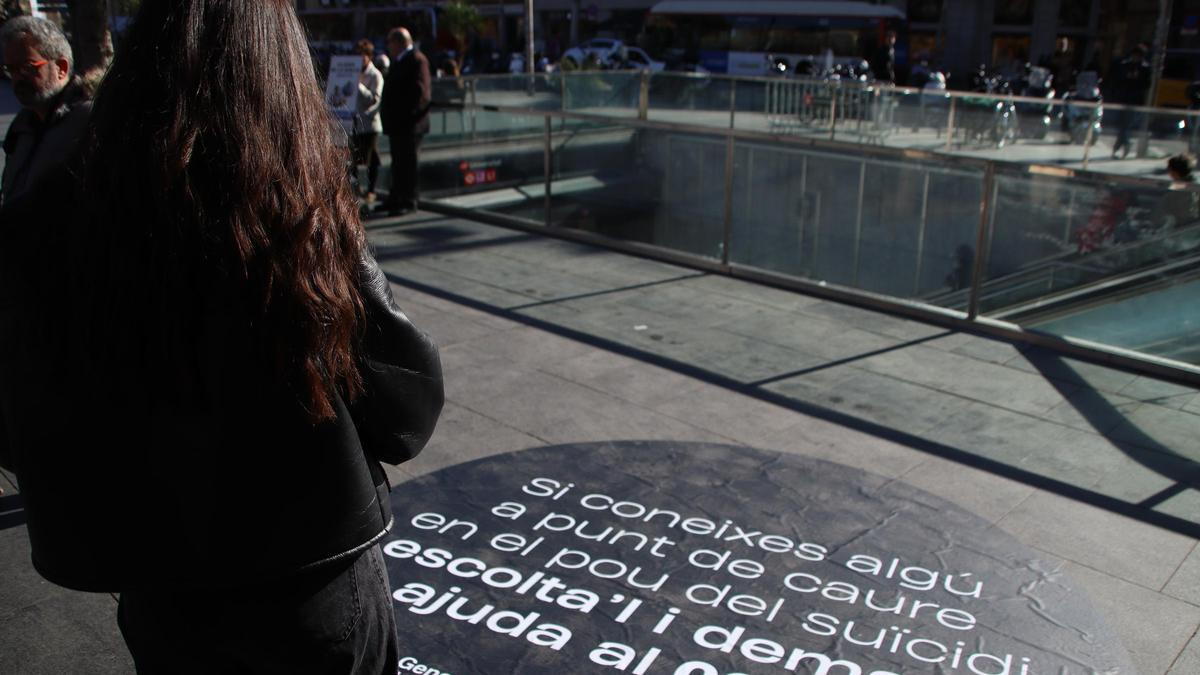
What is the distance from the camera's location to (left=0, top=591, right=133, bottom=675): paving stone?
3.06 meters

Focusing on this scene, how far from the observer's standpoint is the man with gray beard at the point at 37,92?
3756mm

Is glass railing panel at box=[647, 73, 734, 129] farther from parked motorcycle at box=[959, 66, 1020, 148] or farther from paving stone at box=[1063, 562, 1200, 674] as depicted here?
paving stone at box=[1063, 562, 1200, 674]

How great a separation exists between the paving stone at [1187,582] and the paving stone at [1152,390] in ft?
6.14

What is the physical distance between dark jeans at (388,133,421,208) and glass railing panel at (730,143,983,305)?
11.4ft

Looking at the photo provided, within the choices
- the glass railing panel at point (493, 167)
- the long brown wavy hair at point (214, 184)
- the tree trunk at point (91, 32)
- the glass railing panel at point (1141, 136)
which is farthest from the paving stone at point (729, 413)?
the glass railing panel at point (1141, 136)

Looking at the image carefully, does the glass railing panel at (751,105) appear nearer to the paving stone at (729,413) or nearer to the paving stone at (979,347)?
the paving stone at (979,347)

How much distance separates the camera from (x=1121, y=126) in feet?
37.1

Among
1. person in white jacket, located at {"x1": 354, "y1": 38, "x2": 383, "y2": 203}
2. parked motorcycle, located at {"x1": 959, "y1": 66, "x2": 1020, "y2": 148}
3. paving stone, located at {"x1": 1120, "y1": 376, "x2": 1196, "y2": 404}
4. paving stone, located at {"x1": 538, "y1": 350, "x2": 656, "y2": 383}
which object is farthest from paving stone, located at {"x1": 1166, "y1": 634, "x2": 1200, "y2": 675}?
parked motorcycle, located at {"x1": 959, "y1": 66, "x2": 1020, "y2": 148}

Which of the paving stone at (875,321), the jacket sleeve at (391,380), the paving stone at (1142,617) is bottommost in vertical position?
the paving stone at (1142,617)

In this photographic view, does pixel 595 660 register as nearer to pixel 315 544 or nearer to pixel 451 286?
pixel 315 544

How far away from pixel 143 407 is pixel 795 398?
4.35 m

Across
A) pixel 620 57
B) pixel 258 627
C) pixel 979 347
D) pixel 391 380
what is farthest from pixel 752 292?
pixel 620 57

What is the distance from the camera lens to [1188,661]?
320 cm

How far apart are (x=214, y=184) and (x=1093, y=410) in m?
5.16
